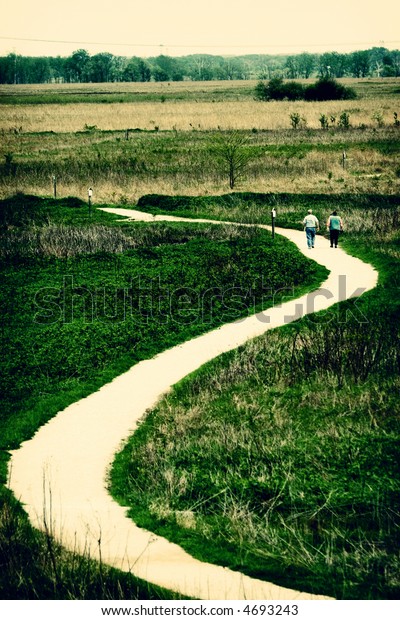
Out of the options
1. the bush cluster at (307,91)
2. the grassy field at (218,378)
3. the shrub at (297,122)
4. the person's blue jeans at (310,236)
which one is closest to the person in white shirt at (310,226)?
the person's blue jeans at (310,236)

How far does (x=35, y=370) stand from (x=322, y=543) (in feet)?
29.2

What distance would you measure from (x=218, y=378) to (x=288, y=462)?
4.03m

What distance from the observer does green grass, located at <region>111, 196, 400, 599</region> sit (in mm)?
11742

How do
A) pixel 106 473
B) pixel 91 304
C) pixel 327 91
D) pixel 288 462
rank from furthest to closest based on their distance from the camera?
pixel 327 91, pixel 91 304, pixel 288 462, pixel 106 473

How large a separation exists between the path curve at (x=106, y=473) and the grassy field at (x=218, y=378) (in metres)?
0.30

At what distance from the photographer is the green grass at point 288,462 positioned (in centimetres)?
1174

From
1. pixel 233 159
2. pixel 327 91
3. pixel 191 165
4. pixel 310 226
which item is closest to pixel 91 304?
pixel 310 226

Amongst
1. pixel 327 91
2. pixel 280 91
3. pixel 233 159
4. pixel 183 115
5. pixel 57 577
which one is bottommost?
pixel 57 577

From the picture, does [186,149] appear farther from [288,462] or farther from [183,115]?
[288,462]

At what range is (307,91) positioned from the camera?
95.1m

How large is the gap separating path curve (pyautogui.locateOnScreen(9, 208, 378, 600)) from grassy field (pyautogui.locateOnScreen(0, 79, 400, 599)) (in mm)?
299

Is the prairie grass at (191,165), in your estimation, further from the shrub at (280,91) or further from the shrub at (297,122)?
the shrub at (280,91)

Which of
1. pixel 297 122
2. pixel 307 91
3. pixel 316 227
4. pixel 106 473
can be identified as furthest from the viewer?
pixel 307 91

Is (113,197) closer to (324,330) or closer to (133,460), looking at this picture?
(324,330)
